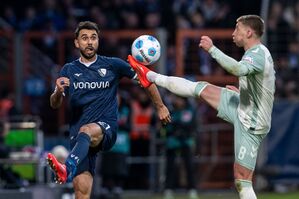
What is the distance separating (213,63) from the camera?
22.0 metres

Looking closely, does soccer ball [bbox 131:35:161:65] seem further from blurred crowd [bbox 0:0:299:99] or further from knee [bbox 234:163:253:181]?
blurred crowd [bbox 0:0:299:99]

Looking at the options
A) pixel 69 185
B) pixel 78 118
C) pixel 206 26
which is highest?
pixel 206 26

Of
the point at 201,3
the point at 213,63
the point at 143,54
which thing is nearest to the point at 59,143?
the point at 213,63

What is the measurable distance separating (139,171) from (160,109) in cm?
853

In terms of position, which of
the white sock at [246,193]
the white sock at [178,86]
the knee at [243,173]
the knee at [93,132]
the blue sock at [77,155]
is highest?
the white sock at [178,86]

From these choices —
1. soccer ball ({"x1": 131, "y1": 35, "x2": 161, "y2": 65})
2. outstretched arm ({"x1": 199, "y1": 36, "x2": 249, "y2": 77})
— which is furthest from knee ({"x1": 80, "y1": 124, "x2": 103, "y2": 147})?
outstretched arm ({"x1": 199, "y1": 36, "x2": 249, "y2": 77})

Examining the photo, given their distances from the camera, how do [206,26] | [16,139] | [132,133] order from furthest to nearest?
[206,26], [132,133], [16,139]

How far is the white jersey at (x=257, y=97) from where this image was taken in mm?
12906

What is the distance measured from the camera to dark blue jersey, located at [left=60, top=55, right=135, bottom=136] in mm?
12891

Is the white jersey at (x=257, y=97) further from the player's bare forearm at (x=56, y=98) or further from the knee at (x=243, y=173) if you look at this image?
the player's bare forearm at (x=56, y=98)

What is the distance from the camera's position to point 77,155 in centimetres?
1238

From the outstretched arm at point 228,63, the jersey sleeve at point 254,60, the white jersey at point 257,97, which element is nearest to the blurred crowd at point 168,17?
the white jersey at point 257,97

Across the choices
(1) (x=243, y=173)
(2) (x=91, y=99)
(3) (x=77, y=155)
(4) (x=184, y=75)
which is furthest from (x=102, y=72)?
(4) (x=184, y=75)

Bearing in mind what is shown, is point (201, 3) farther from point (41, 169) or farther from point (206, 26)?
point (41, 169)
